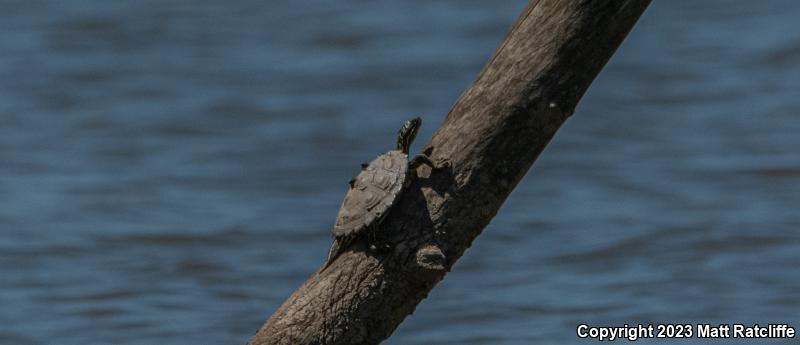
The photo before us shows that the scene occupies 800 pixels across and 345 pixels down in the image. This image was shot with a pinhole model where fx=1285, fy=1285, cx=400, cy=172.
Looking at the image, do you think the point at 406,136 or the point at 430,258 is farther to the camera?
the point at 406,136

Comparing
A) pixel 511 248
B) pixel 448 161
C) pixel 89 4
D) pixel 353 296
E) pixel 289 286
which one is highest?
pixel 89 4

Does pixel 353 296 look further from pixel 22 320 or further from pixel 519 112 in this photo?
pixel 22 320

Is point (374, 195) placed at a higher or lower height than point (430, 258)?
higher

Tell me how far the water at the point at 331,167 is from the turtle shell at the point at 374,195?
1.90m

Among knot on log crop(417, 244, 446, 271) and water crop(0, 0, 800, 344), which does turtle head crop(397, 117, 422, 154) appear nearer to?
knot on log crop(417, 244, 446, 271)

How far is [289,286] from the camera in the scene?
6.00 m

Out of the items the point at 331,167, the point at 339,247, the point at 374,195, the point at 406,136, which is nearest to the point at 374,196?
the point at 374,195

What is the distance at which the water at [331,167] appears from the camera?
18.8 ft

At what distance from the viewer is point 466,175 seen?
3.38m

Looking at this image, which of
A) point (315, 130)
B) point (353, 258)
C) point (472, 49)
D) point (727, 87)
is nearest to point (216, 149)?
point (315, 130)

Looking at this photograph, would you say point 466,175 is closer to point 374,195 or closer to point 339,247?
point 374,195

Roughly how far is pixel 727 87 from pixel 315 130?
2.89 m

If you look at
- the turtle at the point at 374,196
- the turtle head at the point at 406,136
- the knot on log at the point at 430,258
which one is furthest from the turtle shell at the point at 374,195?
the turtle head at the point at 406,136

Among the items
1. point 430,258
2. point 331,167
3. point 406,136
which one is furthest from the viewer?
point 331,167
